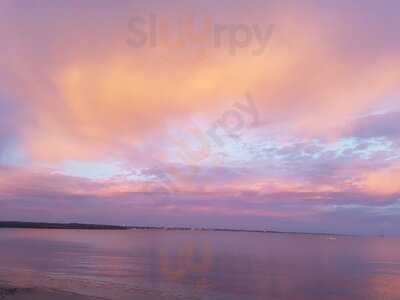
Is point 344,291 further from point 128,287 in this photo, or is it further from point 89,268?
point 89,268

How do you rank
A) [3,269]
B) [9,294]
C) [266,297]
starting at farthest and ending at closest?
[3,269]
[266,297]
[9,294]

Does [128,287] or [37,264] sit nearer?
[128,287]

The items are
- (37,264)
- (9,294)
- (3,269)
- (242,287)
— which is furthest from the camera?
(37,264)

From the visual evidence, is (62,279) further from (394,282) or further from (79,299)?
(394,282)

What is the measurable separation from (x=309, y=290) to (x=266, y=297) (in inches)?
290

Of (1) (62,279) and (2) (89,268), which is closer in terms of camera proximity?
(1) (62,279)

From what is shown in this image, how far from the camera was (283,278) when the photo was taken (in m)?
54.0

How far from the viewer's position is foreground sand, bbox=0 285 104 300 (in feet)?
104

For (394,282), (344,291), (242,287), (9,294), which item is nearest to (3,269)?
(9,294)

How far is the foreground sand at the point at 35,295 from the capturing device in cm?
3178

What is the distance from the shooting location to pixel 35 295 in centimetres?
3334

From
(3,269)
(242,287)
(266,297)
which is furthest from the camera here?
(3,269)

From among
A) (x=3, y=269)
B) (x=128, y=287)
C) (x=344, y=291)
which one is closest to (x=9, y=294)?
(x=128, y=287)

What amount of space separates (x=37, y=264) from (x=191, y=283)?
87.0 ft
